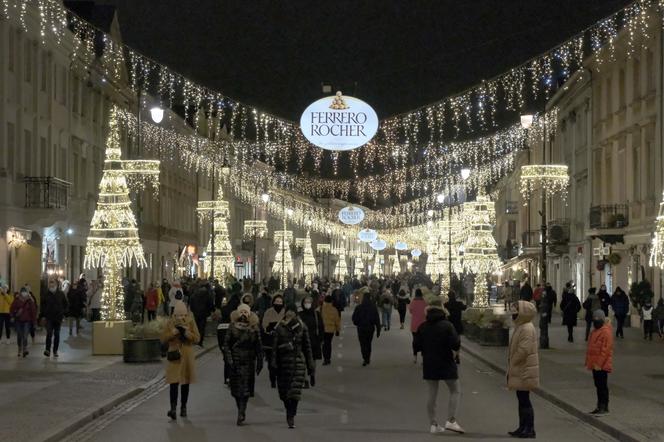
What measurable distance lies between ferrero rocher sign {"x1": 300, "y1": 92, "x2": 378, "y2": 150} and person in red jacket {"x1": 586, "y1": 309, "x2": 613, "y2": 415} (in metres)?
8.84

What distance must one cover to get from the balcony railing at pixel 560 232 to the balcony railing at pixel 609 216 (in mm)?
11454

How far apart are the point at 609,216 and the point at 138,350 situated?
2547cm

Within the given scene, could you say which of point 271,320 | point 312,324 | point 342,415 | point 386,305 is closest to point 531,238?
point 386,305

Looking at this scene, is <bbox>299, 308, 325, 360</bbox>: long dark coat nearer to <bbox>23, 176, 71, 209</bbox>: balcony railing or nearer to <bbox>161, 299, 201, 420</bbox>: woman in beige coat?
<bbox>161, 299, 201, 420</bbox>: woman in beige coat

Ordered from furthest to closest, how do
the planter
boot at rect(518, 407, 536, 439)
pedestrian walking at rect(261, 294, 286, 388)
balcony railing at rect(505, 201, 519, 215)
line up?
1. balcony railing at rect(505, 201, 519, 215)
2. the planter
3. pedestrian walking at rect(261, 294, 286, 388)
4. boot at rect(518, 407, 536, 439)

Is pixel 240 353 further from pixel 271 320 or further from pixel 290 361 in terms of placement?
pixel 271 320

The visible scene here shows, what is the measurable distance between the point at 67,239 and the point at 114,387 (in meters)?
28.1

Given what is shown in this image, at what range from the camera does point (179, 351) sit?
16.1 m

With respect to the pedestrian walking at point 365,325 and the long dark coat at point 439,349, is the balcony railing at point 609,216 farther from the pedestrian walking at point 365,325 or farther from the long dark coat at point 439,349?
the long dark coat at point 439,349

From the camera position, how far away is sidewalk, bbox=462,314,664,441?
50.9ft

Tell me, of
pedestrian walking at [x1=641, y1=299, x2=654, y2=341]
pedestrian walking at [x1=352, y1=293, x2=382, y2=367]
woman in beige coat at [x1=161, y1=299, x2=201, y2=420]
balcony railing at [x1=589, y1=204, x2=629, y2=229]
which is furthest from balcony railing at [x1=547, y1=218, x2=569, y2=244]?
woman in beige coat at [x1=161, y1=299, x2=201, y2=420]

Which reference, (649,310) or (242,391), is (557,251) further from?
(242,391)

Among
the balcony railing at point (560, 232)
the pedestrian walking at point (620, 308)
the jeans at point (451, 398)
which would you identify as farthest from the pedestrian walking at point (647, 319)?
the balcony railing at point (560, 232)

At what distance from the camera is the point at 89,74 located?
50531 millimetres
